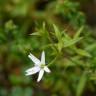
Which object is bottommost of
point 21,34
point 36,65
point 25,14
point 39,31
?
point 36,65

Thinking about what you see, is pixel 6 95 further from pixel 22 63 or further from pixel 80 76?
pixel 80 76

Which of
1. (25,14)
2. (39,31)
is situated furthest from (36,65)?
(25,14)

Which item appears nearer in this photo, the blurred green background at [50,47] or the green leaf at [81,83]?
the blurred green background at [50,47]

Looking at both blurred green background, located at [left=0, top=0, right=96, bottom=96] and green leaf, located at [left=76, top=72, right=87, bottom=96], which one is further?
green leaf, located at [left=76, top=72, right=87, bottom=96]

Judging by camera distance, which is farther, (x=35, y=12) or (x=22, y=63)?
(x=35, y=12)

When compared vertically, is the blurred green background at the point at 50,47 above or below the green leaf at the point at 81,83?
above

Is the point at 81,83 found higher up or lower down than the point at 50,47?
lower down

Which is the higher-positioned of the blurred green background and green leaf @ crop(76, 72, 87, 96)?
the blurred green background

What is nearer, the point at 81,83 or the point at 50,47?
the point at 50,47
